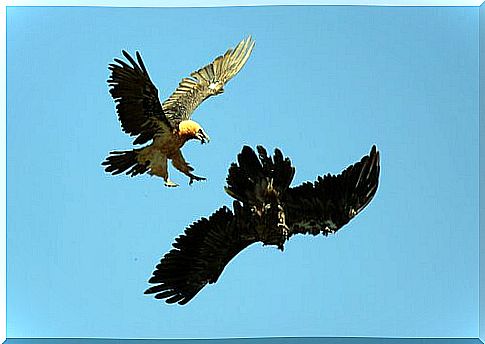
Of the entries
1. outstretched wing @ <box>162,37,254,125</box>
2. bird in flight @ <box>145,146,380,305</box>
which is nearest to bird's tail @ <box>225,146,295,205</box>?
bird in flight @ <box>145,146,380,305</box>

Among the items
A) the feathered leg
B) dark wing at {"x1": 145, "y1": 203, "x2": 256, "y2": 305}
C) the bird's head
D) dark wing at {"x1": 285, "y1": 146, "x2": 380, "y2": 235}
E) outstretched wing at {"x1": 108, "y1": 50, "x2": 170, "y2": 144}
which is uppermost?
outstretched wing at {"x1": 108, "y1": 50, "x2": 170, "y2": 144}

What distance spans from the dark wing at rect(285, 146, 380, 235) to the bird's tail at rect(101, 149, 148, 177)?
534 millimetres

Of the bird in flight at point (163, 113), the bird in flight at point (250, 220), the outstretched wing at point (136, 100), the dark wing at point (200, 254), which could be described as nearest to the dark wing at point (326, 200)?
the bird in flight at point (250, 220)

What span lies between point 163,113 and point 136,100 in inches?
4.0

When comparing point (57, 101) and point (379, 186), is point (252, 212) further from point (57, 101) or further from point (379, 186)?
point (57, 101)

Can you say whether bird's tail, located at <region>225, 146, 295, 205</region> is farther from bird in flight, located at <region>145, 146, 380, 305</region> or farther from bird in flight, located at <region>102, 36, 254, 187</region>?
bird in flight, located at <region>102, 36, 254, 187</region>

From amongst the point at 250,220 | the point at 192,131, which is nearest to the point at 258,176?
the point at 250,220

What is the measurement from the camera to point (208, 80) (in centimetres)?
534

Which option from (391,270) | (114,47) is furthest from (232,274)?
(114,47)

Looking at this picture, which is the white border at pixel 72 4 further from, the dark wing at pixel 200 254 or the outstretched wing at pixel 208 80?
the dark wing at pixel 200 254

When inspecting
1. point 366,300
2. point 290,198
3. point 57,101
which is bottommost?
point 366,300

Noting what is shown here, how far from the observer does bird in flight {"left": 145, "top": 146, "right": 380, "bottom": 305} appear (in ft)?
17.4
